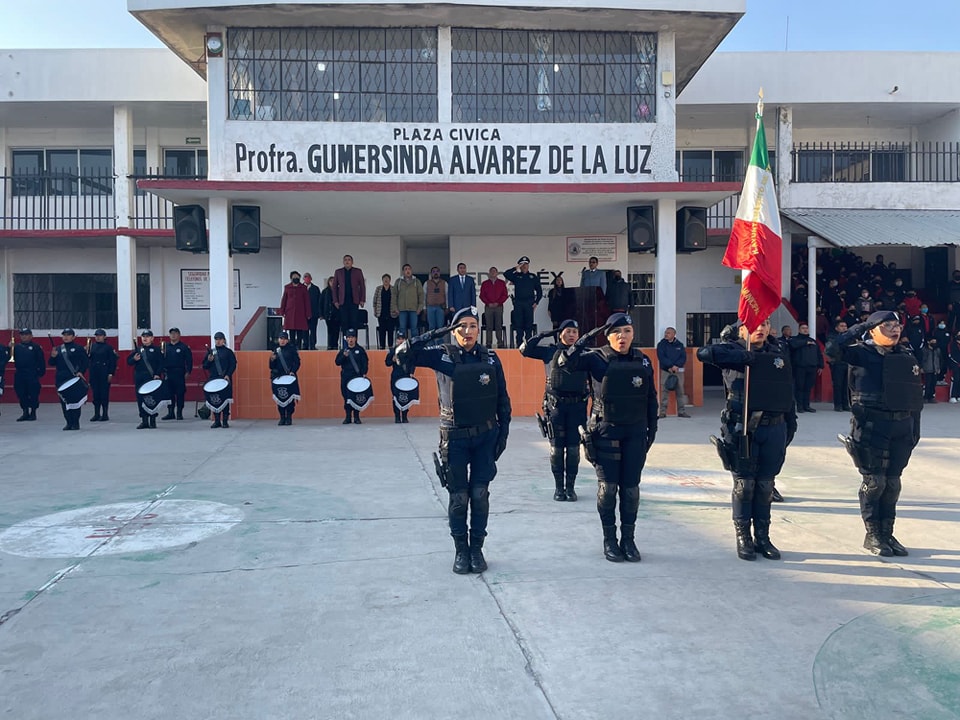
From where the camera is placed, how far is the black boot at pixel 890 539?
601 centimetres

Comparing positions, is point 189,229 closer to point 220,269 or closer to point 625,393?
point 220,269

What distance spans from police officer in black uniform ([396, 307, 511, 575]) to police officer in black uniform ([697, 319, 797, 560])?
1.69 meters

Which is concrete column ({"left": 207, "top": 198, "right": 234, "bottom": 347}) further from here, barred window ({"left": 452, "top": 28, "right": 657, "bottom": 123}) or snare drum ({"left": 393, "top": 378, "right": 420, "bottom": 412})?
barred window ({"left": 452, "top": 28, "right": 657, "bottom": 123})

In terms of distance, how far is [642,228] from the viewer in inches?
578

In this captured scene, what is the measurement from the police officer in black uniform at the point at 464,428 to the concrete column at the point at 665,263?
967cm

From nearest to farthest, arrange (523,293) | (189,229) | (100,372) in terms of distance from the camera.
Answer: (189,229)
(100,372)
(523,293)

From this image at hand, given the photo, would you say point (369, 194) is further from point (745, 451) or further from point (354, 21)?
point (745, 451)

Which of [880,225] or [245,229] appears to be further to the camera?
[880,225]

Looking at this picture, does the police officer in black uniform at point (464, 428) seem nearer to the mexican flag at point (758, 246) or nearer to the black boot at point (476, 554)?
the black boot at point (476, 554)

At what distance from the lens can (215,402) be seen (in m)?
13.6

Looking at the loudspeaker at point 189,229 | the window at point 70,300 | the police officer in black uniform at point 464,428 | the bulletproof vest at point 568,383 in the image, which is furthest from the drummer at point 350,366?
the police officer in black uniform at point 464,428

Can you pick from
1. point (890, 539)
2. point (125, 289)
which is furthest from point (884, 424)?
point (125, 289)

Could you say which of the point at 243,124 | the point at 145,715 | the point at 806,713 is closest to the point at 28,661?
the point at 145,715

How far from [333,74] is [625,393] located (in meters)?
10.7
